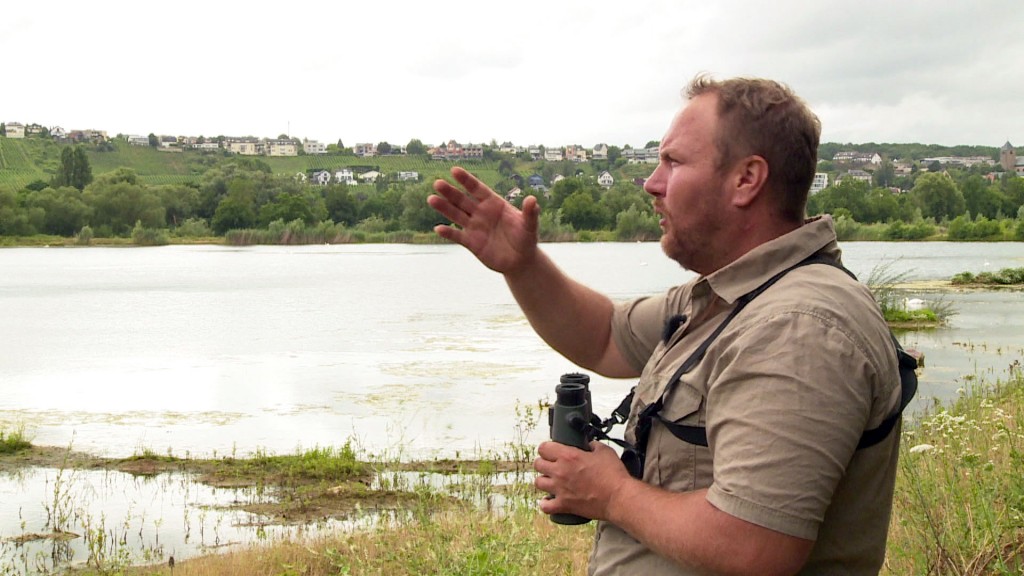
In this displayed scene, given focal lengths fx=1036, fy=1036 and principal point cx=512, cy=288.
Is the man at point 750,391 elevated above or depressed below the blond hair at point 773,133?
below

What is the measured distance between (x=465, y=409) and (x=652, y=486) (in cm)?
1133

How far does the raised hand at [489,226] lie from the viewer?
108 inches

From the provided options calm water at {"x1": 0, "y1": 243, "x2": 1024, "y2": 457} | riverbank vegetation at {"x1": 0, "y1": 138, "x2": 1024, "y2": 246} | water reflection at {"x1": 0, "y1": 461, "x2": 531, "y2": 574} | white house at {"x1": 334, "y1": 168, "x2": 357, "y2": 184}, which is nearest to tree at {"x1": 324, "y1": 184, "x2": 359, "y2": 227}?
riverbank vegetation at {"x1": 0, "y1": 138, "x2": 1024, "y2": 246}

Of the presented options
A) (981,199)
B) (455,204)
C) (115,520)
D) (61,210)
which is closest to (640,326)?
(455,204)

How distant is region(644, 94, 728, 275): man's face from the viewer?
2215 millimetres

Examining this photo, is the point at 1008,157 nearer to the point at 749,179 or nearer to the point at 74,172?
the point at 74,172

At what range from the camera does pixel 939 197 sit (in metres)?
90.8

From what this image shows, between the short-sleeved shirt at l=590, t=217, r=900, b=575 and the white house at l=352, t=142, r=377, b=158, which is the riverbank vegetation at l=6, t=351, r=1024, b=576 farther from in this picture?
the white house at l=352, t=142, r=377, b=158

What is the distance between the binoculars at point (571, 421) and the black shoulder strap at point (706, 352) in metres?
0.15

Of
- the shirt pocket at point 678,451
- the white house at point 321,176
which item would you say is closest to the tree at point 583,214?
the white house at point 321,176

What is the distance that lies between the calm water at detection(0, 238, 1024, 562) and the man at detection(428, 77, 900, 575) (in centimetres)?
627

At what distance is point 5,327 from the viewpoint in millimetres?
25656

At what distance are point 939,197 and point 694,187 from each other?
316 ft

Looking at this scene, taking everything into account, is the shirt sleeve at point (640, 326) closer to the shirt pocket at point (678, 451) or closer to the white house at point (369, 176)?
the shirt pocket at point (678, 451)
